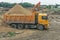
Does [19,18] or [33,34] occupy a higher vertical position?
[19,18]

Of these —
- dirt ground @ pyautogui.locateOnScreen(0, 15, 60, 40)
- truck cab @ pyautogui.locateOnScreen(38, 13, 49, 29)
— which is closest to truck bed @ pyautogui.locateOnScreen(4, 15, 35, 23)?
truck cab @ pyautogui.locateOnScreen(38, 13, 49, 29)

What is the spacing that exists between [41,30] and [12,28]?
3.81 metres

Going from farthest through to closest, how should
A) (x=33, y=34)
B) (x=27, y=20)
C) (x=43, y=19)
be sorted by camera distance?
(x=27, y=20) < (x=43, y=19) < (x=33, y=34)

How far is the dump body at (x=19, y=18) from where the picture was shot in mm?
32156

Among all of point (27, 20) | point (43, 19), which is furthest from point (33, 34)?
point (27, 20)

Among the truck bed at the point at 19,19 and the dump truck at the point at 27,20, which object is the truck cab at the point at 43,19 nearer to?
the dump truck at the point at 27,20

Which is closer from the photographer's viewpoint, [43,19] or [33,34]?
[33,34]

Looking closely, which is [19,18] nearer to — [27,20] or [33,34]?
[27,20]

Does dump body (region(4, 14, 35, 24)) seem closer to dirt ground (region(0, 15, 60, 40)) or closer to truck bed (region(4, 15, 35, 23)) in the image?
truck bed (region(4, 15, 35, 23))

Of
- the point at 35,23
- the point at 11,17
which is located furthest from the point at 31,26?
the point at 11,17

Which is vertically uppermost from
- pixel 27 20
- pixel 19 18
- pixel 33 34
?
pixel 19 18

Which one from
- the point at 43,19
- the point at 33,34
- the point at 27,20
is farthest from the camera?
the point at 27,20

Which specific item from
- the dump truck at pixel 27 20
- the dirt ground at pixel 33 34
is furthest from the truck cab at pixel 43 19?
the dirt ground at pixel 33 34

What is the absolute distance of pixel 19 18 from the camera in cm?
3241
